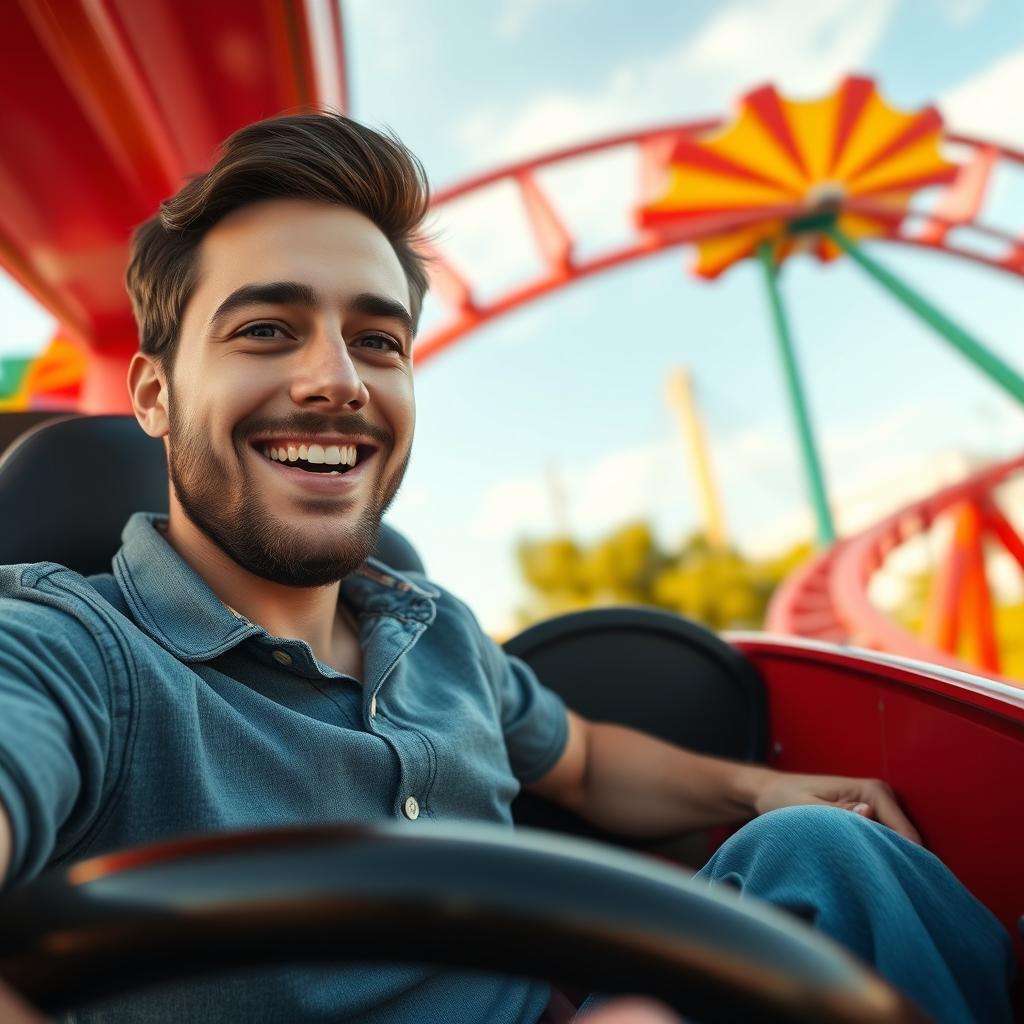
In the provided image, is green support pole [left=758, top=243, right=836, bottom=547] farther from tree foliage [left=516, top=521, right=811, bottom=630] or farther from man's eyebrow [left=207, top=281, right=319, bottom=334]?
tree foliage [left=516, top=521, right=811, bottom=630]

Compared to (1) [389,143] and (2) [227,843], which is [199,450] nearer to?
(1) [389,143]

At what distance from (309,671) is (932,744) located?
1.72 ft

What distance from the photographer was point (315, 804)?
2.12 feet

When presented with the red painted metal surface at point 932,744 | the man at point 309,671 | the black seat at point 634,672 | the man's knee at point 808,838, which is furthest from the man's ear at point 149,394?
the red painted metal surface at point 932,744

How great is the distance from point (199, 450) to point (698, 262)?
5.12 meters

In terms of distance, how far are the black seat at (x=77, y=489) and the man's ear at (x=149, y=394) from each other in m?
0.09

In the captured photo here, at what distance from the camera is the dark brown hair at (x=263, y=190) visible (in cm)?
79

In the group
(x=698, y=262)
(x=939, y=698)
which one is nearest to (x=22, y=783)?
(x=939, y=698)

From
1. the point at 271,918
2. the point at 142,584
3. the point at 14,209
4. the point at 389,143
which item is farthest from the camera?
the point at 14,209

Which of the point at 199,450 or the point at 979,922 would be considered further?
the point at 199,450

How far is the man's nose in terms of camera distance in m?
0.73

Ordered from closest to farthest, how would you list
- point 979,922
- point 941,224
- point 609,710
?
point 979,922, point 609,710, point 941,224

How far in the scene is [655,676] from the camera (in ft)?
3.58

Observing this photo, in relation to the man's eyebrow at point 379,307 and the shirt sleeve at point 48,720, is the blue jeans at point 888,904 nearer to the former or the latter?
the shirt sleeve at point 48,720
